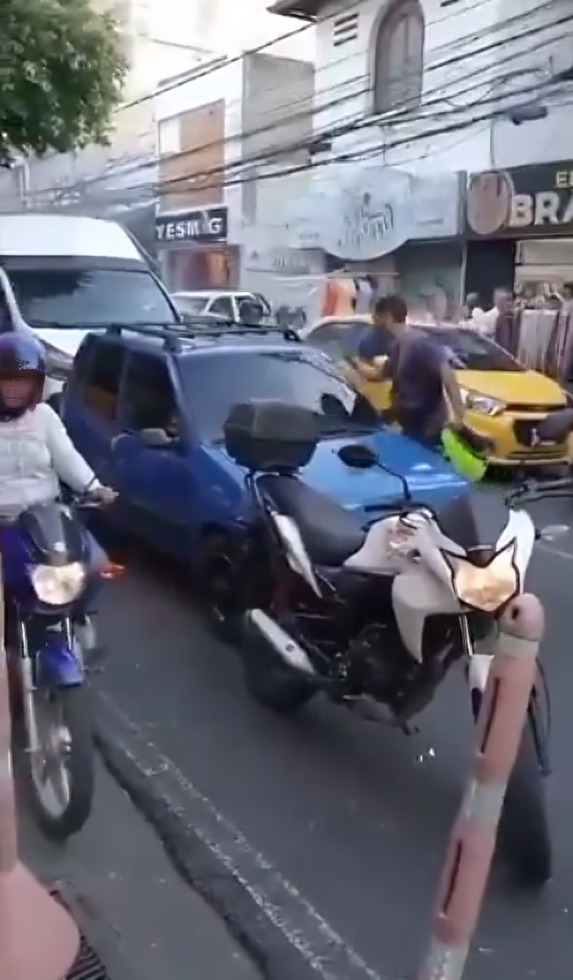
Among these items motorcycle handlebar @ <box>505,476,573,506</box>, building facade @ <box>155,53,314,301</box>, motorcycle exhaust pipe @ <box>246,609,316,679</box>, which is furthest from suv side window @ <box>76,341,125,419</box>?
building facade @ <box>155,53,314,301</box>

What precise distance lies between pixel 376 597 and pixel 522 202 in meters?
15.7

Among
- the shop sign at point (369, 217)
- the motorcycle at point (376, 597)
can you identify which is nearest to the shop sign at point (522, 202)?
the shop sign at point (369, 217)

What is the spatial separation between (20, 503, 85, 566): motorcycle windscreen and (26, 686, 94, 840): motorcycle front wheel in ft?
1.40

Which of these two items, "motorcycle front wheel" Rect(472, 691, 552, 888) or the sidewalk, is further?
"motorcycle front wheel" Rect(472, 691, 552, 888)

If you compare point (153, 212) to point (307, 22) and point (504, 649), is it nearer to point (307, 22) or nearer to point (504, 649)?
point (307, 22)

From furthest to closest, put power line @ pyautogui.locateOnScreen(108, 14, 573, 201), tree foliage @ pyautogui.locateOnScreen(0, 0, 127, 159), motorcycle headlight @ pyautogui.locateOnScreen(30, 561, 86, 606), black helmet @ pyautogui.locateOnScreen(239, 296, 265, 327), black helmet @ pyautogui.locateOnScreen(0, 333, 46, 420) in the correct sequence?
power line @ pyautogui.locateOnScreen(108, 14, 573, 201), black helmet @ pyautogui.locateOnScreen(239, 296, 265, 327), tree foliage @ pyautogui.locateOnScreen(0, 0, 127, 159), black helmet @ pyautogui.locateOnScreen(0, 333, 46, 420), motorcycle headlight @ pyautogui.locateOnScreen(30, 561, 86, 606)

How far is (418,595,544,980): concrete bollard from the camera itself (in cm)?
222

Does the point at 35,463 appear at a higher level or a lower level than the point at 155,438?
higher

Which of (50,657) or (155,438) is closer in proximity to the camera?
(50,657)

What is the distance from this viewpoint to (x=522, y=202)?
1833 centimetres

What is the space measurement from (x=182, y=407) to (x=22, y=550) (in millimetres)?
2778

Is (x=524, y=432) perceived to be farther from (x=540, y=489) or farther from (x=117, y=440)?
(x=540, y=489)

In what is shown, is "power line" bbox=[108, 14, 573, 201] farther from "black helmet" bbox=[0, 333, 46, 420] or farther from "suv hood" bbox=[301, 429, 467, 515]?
"black helmet" bbox=[0, 333, 46, 420]

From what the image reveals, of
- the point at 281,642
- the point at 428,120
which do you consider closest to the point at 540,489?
the point at 281,642
